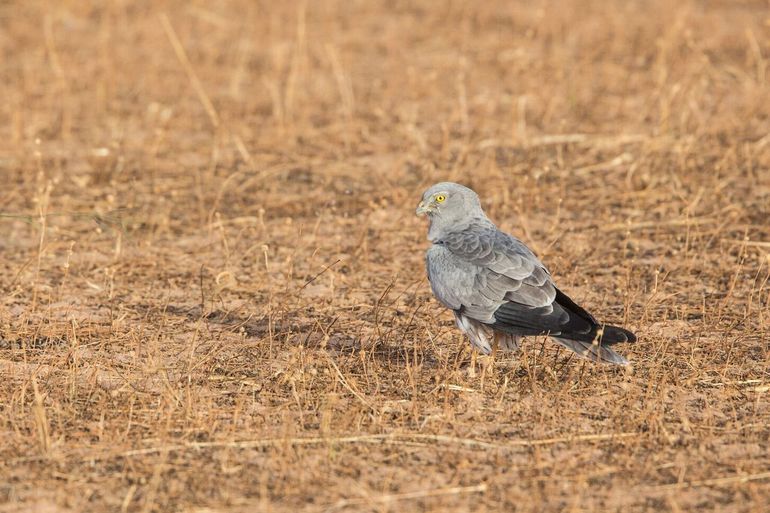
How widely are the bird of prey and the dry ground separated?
0.76 ft

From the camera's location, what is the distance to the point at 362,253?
8117 millimetres

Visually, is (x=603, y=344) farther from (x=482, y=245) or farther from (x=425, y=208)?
(x=425, y=208)

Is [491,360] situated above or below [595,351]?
below

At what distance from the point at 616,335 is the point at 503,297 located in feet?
2.09

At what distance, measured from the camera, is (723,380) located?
597cm

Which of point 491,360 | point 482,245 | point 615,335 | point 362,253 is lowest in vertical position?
point 362,253

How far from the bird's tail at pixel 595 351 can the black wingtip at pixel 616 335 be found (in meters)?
0.06

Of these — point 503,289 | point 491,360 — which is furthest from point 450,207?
point 491,360

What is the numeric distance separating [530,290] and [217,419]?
1.63 meters

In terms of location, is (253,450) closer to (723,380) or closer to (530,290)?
(530,290)

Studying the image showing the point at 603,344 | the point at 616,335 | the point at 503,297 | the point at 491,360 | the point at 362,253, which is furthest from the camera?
the point at 362,253

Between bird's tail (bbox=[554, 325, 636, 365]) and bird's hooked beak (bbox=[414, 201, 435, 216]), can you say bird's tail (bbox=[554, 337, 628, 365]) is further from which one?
bird's hooked beak (bbox=[414, 201, 435, 216])

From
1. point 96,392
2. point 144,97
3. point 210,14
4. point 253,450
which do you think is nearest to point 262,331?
point 96,392

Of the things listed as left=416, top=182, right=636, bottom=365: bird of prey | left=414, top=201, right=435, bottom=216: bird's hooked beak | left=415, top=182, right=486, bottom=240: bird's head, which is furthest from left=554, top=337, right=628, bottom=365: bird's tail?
left=414, top=201, right=435, bottom=216: bird's hooked beak
